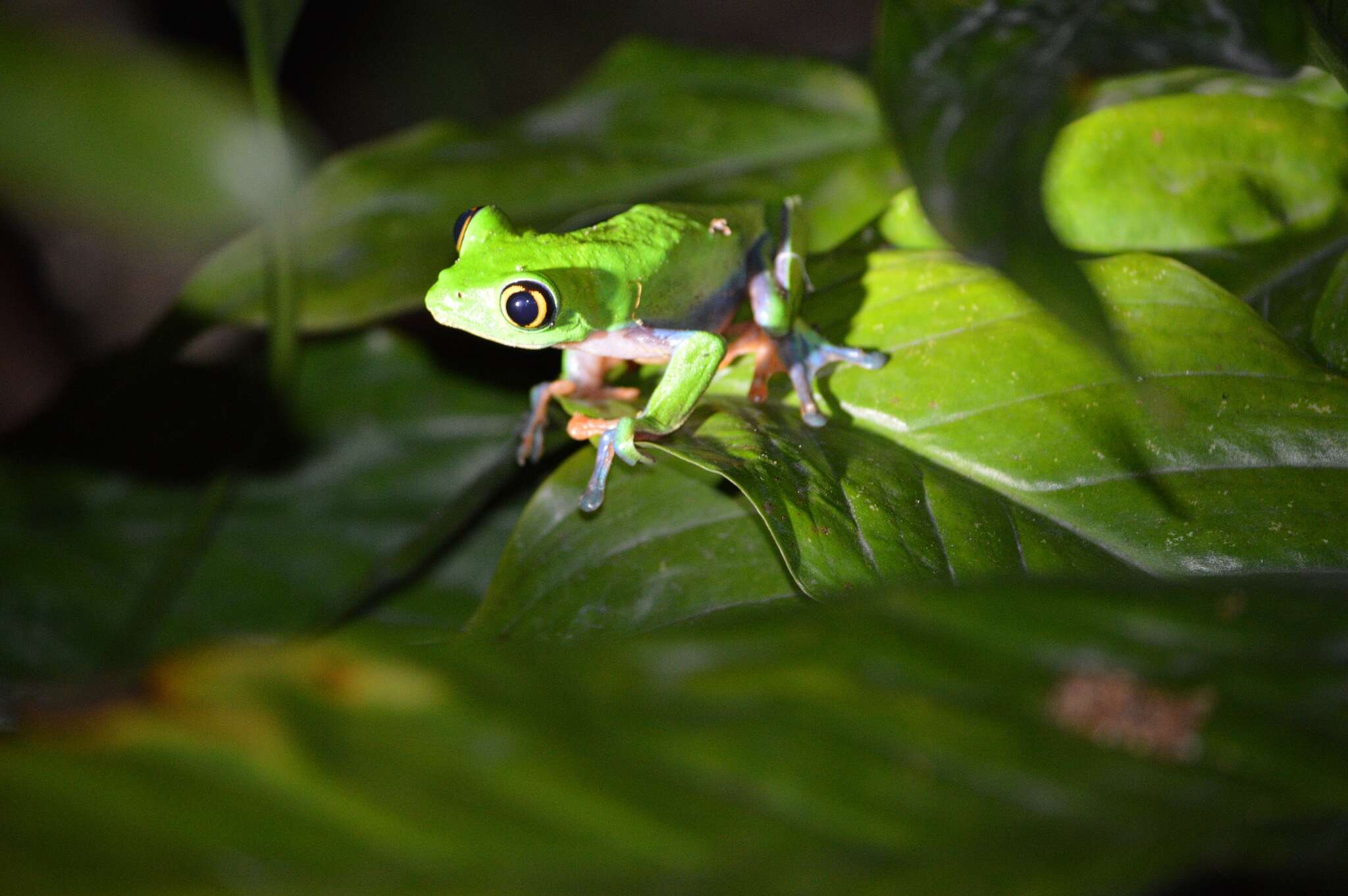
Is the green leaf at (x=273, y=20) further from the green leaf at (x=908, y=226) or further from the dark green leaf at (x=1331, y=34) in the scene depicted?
the dark green leaf at (x=1331, y=34)

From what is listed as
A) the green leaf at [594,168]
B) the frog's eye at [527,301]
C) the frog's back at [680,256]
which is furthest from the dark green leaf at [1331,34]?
the frog's eye at [527,301]

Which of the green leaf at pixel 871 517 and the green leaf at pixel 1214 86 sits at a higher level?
the green leaf at pixel 1214 86

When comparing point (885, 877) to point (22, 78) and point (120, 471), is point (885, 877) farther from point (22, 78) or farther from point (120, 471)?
point (120, 471)

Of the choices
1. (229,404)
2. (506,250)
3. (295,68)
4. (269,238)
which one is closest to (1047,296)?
(506,250)

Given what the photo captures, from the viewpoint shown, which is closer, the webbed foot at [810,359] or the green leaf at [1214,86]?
the webbed foot at [810,359]

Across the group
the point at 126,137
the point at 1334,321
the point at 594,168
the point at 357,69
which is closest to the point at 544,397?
the point at 594,168

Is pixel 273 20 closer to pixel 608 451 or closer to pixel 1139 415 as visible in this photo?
pixel 608 451
